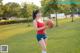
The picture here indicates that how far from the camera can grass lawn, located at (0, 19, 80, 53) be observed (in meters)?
7.66

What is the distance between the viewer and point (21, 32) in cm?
1061

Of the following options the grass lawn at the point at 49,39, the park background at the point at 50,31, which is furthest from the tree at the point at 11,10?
the grass lawn at the point at 49,39

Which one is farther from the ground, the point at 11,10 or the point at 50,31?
the point at 11,10

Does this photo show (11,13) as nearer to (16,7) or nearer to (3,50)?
(16,7)

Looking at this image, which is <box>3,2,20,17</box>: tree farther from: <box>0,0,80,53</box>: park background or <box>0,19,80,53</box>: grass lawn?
<box>0,19,80,53</box>: grass lawn

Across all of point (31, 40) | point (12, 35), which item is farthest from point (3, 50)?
point (12, 35)

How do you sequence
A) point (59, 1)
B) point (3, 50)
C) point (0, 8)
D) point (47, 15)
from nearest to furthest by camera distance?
point (3, 50) < point (47, 15) < point (59, 1) < point (0, 8)

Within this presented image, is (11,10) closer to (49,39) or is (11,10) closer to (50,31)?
(49,39)

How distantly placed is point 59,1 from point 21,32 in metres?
2.29

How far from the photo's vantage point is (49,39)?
9.09 metres

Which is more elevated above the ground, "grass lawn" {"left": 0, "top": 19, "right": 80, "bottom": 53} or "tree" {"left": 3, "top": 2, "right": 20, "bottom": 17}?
"tree" {"left": 3, "top": 2, "right": 20, "bottom": 17}

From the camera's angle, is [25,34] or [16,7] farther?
[25,34]

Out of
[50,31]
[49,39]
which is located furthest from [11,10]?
[50,31]

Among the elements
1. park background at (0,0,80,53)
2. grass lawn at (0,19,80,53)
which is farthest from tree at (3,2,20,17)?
grass lawn at (0,19,80,53)
